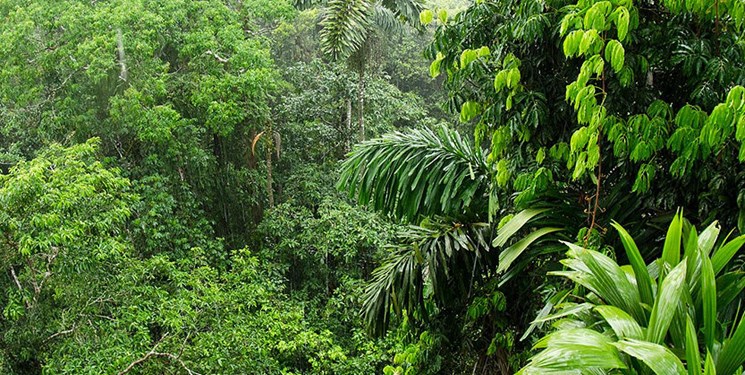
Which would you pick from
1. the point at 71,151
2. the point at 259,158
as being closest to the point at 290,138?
the point at 259,158

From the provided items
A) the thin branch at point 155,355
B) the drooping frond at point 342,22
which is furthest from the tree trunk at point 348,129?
the drooping frond at point 342,22

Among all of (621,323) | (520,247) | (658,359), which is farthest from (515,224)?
(658,359)

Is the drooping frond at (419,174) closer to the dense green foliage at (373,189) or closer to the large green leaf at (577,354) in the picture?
the dense green foliage at (373,189)

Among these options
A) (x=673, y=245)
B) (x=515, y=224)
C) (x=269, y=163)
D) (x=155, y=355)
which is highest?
(x=673, y=245)

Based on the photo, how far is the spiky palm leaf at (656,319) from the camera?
143 cm

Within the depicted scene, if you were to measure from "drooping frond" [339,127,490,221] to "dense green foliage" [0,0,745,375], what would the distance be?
0.05ft

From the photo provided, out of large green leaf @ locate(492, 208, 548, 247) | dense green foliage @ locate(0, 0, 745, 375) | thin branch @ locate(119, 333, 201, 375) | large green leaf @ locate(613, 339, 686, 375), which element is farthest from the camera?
thin branch @ locate(119, 333, 201, 375)

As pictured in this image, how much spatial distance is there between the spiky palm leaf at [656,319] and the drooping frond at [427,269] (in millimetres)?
1488

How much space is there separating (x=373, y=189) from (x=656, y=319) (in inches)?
97.4

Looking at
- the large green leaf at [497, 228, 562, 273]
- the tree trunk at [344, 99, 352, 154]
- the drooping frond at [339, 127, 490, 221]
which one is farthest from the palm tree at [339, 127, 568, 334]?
the tree trunk at [344, 99, 352, 154]

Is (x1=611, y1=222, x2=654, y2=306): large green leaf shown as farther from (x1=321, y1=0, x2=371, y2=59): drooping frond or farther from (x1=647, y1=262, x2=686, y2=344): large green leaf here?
(x1=321, y1=0, x2=371, y2=59): drooping frond

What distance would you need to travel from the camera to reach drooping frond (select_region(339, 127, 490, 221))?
11.5 ft

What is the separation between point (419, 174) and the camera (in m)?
3.53

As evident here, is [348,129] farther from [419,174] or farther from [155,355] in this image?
[419,174]
